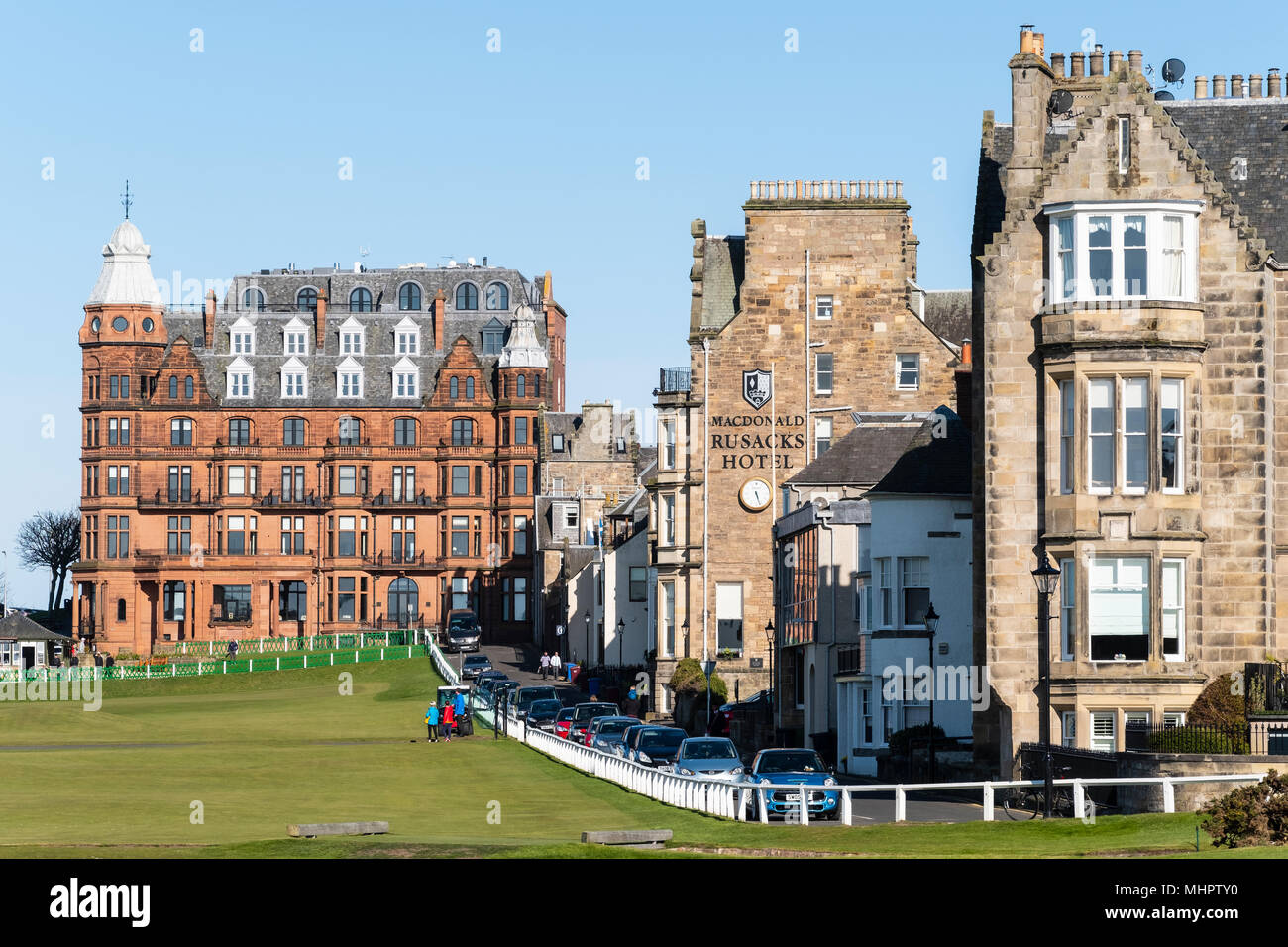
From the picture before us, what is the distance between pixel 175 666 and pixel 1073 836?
8662cm

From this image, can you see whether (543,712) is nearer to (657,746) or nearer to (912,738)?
(657,746)

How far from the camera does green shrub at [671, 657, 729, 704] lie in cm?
7525

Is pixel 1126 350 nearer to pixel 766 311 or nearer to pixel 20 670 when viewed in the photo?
pixel 766 311

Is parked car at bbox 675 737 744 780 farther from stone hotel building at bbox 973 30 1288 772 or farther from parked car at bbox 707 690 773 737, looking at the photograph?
parked car at bbox 707 690 773 737

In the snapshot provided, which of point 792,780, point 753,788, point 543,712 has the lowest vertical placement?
point 543,712

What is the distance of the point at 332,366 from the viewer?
144875 mm

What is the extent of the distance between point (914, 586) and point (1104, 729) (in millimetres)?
9280

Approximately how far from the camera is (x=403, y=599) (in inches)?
5531

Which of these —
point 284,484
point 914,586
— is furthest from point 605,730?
point 284,484

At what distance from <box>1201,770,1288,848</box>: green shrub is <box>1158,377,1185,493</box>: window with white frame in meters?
16.2

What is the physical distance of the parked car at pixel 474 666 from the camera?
97438 millimetres

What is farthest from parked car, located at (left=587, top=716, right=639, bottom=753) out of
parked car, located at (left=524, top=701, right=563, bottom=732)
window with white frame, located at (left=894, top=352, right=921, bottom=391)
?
window with white frame, located at (left=894, top=352, right=921, bottom=391)

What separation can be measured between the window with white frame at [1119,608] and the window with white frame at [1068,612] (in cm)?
29

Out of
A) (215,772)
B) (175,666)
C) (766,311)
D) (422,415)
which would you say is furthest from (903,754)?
(422,415)
